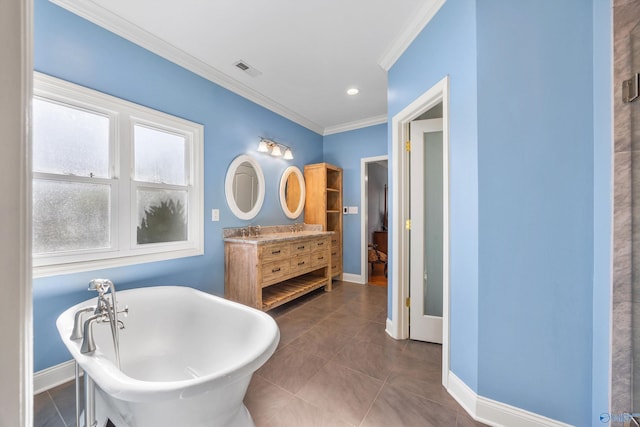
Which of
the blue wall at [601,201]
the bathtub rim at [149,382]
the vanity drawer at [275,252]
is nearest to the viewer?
the bathtub rim at [149,382]

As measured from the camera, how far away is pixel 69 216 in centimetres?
178

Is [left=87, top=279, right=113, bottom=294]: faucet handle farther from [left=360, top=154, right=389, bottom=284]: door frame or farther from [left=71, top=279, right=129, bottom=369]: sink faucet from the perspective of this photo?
[left=360, top=154, right=389, bottom=284]: door frame

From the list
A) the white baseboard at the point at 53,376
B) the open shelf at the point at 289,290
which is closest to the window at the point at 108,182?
the white baseboard at the point at 53,376

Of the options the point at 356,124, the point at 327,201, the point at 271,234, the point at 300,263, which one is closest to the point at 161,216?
the point at 271,234

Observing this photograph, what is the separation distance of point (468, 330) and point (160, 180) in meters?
2.63

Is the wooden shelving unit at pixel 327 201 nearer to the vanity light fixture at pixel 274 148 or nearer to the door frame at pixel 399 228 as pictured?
the vanity light fixture at pixel 274 148

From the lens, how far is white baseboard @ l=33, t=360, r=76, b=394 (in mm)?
1577

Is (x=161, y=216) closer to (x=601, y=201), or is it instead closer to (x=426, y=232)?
(x=426, y=232)

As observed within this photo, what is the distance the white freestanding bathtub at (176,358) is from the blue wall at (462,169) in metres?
1.10

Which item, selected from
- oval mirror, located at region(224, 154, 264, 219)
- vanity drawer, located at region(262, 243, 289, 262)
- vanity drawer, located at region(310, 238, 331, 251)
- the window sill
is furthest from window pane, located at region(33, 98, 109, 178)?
vanity drawer, located at region(310, 238, 331, 251)

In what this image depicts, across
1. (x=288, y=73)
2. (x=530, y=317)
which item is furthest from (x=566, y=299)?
(x=288, y=73)

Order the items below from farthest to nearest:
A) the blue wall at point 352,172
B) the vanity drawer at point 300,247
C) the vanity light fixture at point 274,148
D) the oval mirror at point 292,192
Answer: the blue wall at point 352,172 < the oval mirror at point 292,192 < the vanity light fixture at point 274,148 < the vanity drawer at point 300,247

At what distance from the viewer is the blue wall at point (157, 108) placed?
162cm

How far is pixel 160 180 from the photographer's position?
89.4 inches
